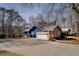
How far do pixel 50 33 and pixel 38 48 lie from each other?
0.20m

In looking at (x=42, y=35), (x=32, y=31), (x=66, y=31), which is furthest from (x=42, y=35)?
(x=66, y=31)

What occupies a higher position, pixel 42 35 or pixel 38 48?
pixel 42 35

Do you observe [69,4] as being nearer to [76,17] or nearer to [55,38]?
[76,17]

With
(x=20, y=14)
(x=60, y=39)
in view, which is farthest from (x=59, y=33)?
(x=20, y=14)

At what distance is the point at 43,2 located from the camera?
10.0ft

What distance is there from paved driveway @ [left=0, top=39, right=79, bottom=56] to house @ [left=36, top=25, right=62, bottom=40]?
0.06 metres

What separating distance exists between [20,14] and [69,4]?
1.69ft

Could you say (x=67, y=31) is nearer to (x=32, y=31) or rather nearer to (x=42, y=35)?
(x=42, y=35)

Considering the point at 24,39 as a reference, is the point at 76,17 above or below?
above

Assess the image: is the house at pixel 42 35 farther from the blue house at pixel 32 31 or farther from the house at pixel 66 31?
the house at pixel 66 31

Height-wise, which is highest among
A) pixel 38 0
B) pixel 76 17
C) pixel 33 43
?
pixel 38 0

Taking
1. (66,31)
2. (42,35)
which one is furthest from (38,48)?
(66,31)

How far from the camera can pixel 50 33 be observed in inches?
121

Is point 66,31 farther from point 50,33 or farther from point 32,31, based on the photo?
point 32,31
